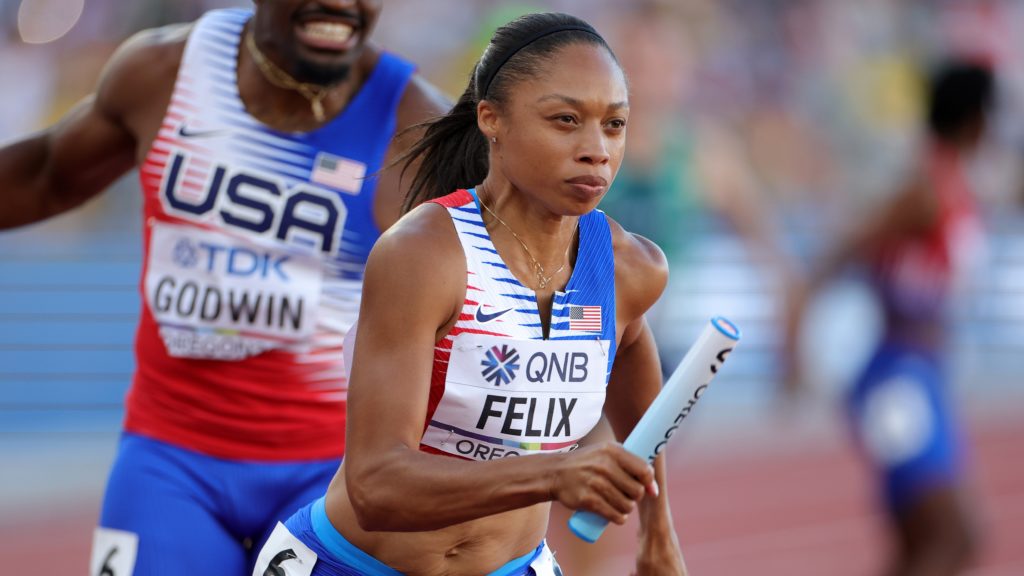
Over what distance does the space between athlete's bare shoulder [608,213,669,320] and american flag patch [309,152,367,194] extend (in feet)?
A: 3.04

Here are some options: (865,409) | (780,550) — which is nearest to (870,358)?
(865,409)

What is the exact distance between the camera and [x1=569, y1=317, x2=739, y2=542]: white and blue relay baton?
8.29 ft

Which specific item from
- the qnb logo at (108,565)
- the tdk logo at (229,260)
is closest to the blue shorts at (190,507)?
the qnb logo at (108,565)

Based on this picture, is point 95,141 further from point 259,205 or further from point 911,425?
point 911,425

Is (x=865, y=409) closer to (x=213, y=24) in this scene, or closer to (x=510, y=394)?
(x=213, y=24)

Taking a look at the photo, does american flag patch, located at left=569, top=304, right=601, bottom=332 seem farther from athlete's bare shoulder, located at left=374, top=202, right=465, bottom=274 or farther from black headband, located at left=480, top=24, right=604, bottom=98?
black headband, located at left=480, top=24, right=604, bottom=98

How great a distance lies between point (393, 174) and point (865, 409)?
11.4 ft

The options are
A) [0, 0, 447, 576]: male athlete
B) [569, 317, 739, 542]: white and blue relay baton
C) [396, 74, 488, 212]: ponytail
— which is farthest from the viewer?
[0, 0, 447, 576]: male athlete

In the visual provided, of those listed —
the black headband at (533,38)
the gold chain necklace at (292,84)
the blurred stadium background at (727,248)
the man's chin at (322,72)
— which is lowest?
the blurred stadium background at (727,248)

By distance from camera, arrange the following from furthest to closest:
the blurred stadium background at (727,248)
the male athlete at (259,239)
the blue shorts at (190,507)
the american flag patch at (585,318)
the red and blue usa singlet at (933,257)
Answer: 1. the blurred stadium background at (727,248)
2. the red and blue usa singlet at (933,257)
3. the male athlete at (259,239)
4. the blue shorts at (190,507)
5. the american flag patch at (585,318)

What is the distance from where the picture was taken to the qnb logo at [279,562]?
3020 millimetres

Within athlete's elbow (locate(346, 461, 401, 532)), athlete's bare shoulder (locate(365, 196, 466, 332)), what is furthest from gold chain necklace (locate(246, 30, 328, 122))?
athlete's elbow (locate(346, 461, 401, 532))

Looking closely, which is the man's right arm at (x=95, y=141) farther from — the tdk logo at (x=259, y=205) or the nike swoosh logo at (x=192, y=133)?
the tdk logo at (x=259, y=205)

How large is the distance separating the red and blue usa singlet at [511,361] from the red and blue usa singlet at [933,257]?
3780 mm
